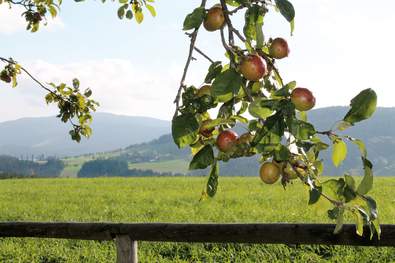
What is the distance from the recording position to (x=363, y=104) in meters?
1.30

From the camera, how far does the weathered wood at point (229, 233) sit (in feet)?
13.4

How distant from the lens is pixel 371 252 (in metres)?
8.08

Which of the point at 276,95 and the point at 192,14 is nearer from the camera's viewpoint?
the point at 276,95

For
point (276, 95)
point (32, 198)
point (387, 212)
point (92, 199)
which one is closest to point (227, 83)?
point (276, 95)

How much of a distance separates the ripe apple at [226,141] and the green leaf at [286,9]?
370 mm

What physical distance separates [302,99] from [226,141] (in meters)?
0.27

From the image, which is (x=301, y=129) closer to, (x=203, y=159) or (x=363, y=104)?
(x=363, y=104)

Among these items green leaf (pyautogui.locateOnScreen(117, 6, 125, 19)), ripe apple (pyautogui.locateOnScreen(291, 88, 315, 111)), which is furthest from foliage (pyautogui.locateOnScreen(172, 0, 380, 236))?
green leaf (pyautogui.locateOnScreen(117, 6, 125, 19))

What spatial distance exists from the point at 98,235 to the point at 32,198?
15134 mm

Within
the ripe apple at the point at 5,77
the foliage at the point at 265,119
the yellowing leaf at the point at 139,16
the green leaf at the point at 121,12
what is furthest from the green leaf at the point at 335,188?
the ripe apple at the point at 5,77

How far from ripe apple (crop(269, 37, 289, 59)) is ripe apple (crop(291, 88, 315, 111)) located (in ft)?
0.64

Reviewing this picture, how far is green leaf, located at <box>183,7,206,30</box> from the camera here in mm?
1366

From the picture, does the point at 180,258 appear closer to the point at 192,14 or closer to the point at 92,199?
the point at 192,14

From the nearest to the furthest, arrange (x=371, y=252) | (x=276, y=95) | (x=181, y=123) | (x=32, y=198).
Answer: (x=276, y=95), (x=181, y=123), (x=371, y=252), (x=32, y=198)
